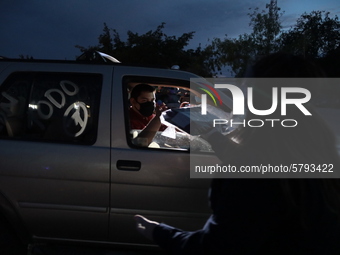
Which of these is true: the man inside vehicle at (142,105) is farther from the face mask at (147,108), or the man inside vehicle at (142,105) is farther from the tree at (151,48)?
the tree at (151,48)

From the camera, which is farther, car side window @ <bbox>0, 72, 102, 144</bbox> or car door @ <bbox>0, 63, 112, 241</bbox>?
car side window @ <bbox>0, 72, 102, 144</bbox>

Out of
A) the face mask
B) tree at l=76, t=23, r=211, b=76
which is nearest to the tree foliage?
tree at l=76, t=23, r=211, b=76

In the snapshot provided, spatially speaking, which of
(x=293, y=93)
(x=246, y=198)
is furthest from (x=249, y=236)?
(x=293, y=93)

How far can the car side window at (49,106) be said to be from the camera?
285 cm

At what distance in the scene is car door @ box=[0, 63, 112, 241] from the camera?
2732 mm

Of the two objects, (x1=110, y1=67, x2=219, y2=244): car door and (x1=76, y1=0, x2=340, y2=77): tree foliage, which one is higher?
(x1=76, y1=0, x2=340, y2=77): tree foliage

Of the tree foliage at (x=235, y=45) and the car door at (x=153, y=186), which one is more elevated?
the tree foliage at (x=235, y=45)

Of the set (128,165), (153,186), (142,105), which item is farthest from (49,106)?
(142,105)

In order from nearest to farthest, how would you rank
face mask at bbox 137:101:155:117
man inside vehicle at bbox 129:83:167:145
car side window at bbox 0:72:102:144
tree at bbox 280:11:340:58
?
car side window at bbox 0:72:102:144 → man inside vehicle at bbox 129:83:167:145 → face mask at bbox 137:101:155:117 → tree at bbox 280:11:340:58

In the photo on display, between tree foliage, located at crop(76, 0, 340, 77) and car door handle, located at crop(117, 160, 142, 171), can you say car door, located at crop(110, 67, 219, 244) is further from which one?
tree foliage, located at crop(76, 0, 340, 77)

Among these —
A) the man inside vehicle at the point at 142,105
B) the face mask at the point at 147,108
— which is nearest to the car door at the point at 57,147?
the man inside vehicle at the point at 142,105

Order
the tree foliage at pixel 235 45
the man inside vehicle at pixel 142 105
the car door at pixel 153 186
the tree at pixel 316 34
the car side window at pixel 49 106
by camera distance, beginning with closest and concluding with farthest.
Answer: the car door at pixel 153 186, the car side window at pixel 49 106, the man inside vehicle at pixel 142 105, the tree foliage at pixel 235 45, the tree at pixel 316 34

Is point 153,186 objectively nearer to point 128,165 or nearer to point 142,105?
point 128,165

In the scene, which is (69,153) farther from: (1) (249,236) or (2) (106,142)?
(1) (249,236)
